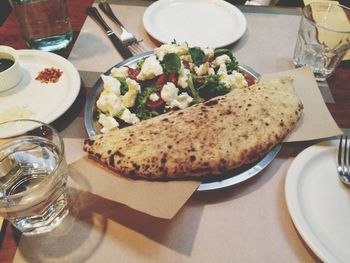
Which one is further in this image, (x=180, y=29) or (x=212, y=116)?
(x=180, y=29)

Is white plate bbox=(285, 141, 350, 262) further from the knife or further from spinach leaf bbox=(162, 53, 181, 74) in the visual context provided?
the knife

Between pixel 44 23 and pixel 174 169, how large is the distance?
936mm

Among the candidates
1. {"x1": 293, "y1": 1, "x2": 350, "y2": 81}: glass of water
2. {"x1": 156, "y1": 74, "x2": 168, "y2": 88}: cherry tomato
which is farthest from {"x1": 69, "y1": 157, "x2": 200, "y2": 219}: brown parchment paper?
{"x1": 293, "y1": 1, "x2": 350, "y2": 81}: glass of water

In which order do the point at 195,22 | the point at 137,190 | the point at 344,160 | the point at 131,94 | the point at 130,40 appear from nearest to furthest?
1. the point at 137,190
2. the point at 344,160
3. the point at 131,94
4. the point at 130,40
5. the point at 195,22

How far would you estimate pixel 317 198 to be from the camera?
900mm

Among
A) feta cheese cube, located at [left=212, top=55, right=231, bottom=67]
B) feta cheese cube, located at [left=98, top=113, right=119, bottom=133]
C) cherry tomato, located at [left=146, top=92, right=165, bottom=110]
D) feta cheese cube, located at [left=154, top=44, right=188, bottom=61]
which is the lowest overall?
feta cheese cube, located at [left=98, top=113, right=119, bottom=133]

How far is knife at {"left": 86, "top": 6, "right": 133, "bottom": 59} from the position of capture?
145 centimetres

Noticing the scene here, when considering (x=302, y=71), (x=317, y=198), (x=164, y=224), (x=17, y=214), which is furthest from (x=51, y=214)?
(x=302, y=71)

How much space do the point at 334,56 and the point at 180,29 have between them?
0.67 meters

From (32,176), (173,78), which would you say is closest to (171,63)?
(173,78)

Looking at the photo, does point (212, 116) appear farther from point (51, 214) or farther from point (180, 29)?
point (180, 29)

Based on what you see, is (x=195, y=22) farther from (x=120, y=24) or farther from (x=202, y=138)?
(x=202, y=138)

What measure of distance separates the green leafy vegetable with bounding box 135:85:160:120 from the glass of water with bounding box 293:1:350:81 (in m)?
0.67

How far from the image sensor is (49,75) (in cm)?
128
